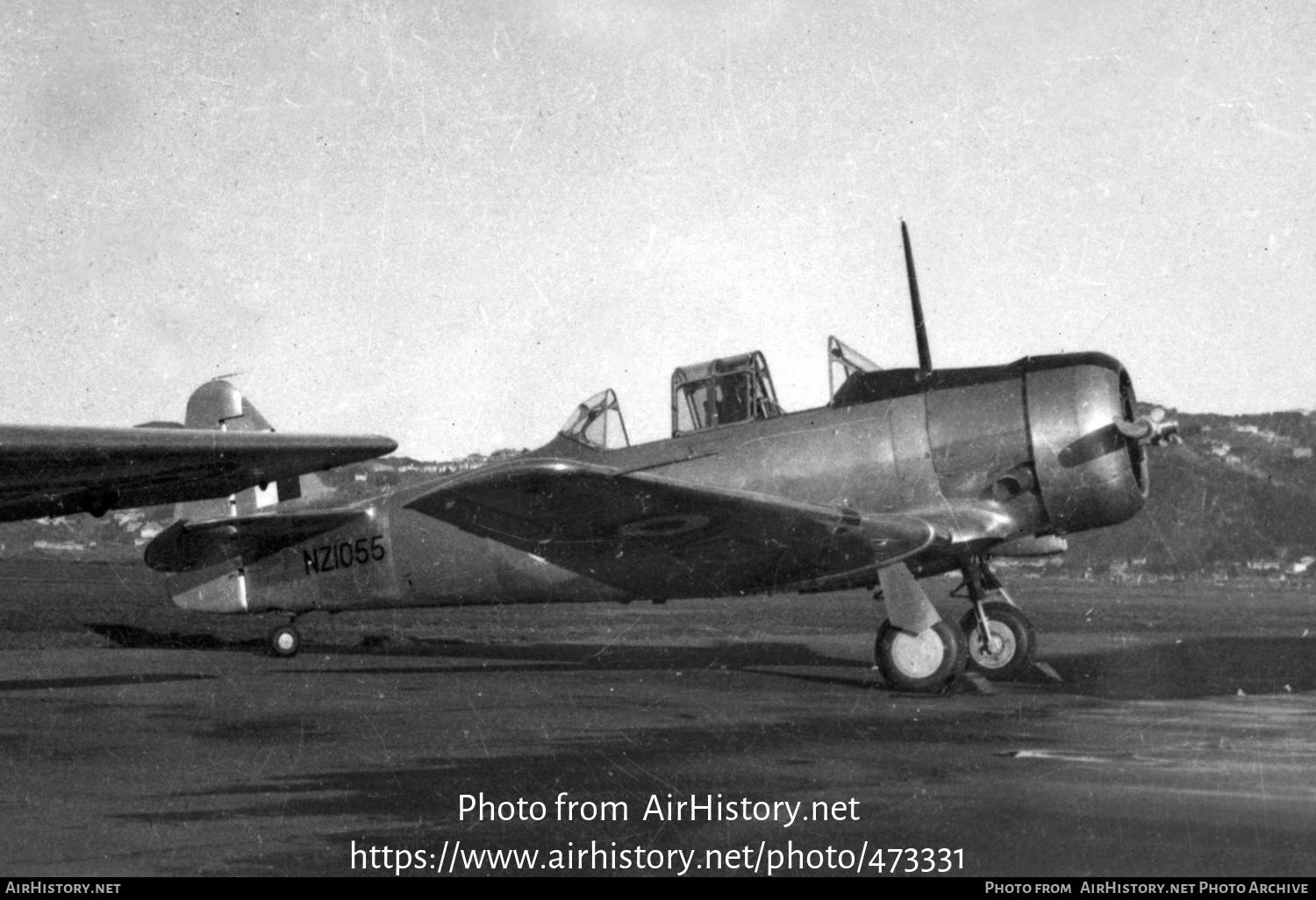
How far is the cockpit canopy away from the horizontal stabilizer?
345 centimetres

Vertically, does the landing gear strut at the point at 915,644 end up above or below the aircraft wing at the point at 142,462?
below

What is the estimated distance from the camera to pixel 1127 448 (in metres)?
9.46

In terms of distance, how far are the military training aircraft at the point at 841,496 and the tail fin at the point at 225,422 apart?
9.89 feet

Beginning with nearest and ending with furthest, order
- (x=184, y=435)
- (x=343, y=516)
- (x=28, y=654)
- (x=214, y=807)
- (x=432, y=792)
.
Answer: (x=214, y=807), (x=432, y=792), (x=184, y=435), (x=343, y=516), (x=28, y=654)

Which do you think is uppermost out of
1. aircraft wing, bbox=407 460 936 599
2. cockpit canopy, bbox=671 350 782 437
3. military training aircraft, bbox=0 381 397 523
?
cockpit canopy, bbox=671 350 782 437

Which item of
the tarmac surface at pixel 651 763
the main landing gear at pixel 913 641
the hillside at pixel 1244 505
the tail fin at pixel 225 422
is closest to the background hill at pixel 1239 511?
the hillside at pixel 1244 505

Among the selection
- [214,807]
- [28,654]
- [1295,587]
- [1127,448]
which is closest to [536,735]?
[214,807]

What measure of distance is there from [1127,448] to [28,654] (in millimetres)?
10676

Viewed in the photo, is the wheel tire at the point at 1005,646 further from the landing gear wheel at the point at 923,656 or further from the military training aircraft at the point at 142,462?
the military training aircraft at the point at 142,462

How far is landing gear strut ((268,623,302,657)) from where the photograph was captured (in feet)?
42.3

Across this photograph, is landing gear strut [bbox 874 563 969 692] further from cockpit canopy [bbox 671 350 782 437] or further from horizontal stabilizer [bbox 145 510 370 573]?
horizontal stabilizer [bbox 145 510 370 573]

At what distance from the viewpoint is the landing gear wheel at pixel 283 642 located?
12.9 m

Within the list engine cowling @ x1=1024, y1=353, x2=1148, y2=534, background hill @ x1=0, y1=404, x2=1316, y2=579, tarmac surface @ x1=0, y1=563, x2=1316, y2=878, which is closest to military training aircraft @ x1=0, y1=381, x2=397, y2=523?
tarmac surface @ x1=0, y1=563, x2=1316, y2=878

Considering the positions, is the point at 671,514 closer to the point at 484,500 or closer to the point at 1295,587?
the point at 484,500
